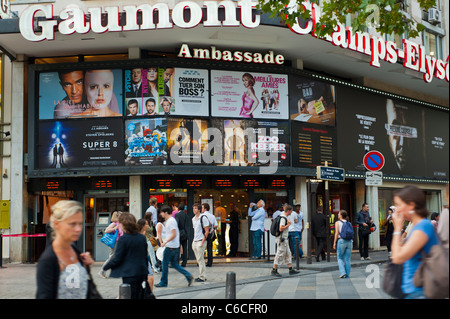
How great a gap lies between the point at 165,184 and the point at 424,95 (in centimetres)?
1496

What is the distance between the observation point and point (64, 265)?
5.01 metres

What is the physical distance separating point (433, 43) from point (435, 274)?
26.3m

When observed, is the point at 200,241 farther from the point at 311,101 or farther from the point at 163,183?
the point at 311,101

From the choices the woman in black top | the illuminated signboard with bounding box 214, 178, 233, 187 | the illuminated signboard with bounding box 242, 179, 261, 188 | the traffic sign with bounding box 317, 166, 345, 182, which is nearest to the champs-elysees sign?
the traffic sign with bounding box 317, 166, 345, 182

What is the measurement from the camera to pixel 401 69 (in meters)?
23.7

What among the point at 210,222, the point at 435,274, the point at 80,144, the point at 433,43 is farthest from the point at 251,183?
the point at 435,274

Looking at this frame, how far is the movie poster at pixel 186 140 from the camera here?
63.5 ft

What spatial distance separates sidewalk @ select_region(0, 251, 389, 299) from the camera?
500 inches

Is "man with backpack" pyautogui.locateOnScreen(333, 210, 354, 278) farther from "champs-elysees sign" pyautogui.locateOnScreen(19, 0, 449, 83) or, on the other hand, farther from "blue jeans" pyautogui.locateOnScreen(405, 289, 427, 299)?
"blue jeans" pyautogui.locateOnScreen(405, 289, 427, 299)

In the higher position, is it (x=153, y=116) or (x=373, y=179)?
(x=153, y=116)

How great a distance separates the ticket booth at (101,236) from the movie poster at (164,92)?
3.53 m

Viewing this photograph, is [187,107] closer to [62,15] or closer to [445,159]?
[62,15]

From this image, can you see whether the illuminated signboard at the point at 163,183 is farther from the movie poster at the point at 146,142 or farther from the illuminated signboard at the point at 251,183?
the illuminated signboard at the point at 251,183

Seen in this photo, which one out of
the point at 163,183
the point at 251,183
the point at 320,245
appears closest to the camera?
the point at 320,245
